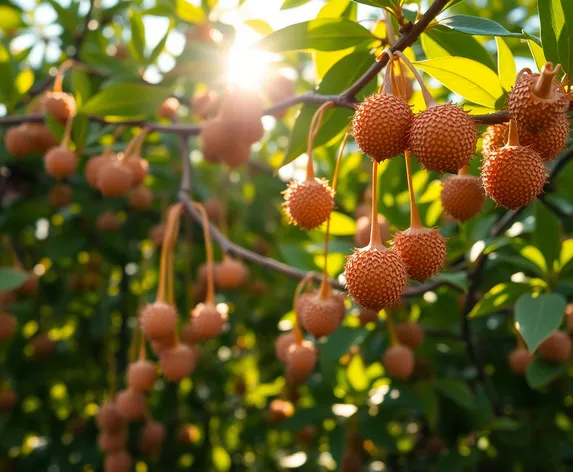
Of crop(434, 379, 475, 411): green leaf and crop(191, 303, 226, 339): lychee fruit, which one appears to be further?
crop(434, 379, 475, 411): green leaf

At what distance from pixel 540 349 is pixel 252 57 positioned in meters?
1.27

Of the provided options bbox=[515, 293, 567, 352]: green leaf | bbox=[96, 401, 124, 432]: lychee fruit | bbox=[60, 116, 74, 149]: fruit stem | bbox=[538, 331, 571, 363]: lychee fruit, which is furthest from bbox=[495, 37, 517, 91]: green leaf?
bbox=[96, 401, 124, 432]: lychee fruit

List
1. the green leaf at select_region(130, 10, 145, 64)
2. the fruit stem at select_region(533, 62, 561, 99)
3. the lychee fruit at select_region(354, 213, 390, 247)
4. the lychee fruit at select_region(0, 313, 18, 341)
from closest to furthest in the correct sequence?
the fruit stem at select_region(533, 62, 561, 99) → the lychee fruit at select_region(354, 213, 390, 247) → the green leaf at select_region(130, 10, 145, 64) → the lychee fruit at select_region(0, 313, 18, 341)

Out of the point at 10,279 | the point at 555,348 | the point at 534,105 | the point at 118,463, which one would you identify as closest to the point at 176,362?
the point at 10,279

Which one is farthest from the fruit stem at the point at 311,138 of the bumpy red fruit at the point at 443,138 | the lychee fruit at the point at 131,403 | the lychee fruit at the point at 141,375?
the lychee fruit at the point at 131,403

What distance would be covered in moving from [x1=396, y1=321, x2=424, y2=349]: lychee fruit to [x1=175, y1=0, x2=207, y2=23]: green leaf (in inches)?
63.9

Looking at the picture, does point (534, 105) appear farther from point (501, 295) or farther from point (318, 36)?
point (501, 295)

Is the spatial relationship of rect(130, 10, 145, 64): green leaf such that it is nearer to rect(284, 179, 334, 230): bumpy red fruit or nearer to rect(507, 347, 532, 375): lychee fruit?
rect(284, 179, 334, 230): bumpy red fruit

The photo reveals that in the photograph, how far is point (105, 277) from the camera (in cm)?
332

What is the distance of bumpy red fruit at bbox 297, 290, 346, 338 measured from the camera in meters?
1.51

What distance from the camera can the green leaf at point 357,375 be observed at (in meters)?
2.39

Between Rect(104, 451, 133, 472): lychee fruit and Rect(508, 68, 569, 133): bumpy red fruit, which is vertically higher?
Rect(508, 68, 569, 133): bumpy red fruit

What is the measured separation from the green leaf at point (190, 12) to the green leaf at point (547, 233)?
5.70 feet

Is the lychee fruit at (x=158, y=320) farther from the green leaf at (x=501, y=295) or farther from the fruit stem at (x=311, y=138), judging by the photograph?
the green leaf at (x=501, y=295)
